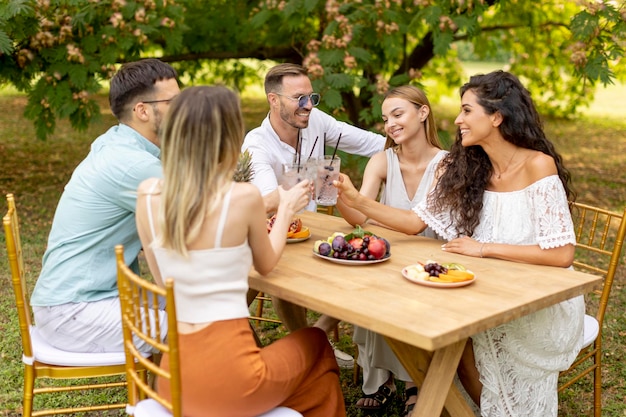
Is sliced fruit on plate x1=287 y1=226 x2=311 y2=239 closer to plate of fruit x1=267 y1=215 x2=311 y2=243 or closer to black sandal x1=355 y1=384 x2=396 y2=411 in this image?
plate of fruit x1=267 y1=215 x2=311 y2=243

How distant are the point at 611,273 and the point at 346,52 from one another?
11.0 ft

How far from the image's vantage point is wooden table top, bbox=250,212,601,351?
2312 millimetres

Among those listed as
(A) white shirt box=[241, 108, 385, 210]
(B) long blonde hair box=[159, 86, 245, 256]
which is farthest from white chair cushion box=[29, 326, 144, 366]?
(A) white shirt box=[241, 108, 385, 210]

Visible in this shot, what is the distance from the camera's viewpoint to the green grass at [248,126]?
158 inches

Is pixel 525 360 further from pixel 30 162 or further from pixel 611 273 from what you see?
pixel 30 162

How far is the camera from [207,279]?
2.41 metres

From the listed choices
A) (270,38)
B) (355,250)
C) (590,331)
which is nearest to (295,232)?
(355,250)

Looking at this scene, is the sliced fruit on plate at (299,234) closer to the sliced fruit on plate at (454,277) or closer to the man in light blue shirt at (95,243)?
the man in light blue shirt at (95,243)

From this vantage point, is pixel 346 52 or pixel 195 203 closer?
pixel 195 203

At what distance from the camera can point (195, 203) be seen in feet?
7.76

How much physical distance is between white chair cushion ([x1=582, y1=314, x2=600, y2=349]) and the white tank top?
158 cm

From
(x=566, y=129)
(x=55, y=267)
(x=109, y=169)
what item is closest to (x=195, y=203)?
(x=109, y=169)

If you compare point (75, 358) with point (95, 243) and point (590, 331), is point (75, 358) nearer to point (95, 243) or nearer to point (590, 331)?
point (95, 243)

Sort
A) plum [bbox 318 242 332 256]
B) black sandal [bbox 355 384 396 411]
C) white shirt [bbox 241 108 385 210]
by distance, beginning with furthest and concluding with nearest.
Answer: white shirt [bbox 241 108 385 210]
black sandal [bbox 355 384 396 411]
plum [bbox 318 242 332 256]
